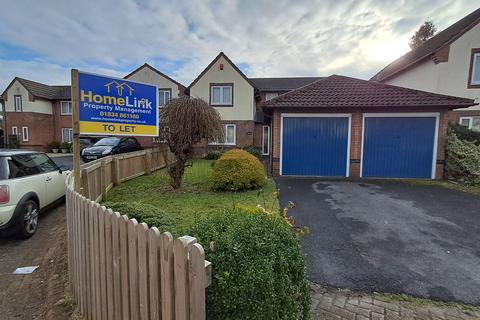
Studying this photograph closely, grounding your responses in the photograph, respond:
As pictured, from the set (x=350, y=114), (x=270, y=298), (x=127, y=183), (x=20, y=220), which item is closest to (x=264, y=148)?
(x=350, y=114)

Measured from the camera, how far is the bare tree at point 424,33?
33188 millimetres

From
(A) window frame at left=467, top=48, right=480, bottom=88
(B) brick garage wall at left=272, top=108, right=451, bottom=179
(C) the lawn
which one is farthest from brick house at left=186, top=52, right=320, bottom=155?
(A) window frame at left=467, top=48, right=480, bottom=88

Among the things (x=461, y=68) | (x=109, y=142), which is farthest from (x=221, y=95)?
(x=461, y=68)

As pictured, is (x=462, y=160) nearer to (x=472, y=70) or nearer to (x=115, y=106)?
(x=472, y=70)

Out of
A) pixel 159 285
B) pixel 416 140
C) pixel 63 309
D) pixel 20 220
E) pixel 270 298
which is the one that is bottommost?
pixel 63 309

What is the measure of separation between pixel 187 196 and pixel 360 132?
25.2 ft

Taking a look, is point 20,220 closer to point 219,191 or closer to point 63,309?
point 63,309

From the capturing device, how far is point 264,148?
2159cm

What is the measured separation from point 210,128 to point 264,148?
13.5 metres

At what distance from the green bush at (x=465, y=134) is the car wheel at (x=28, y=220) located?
1407 cm

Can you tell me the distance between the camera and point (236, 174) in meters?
8.67

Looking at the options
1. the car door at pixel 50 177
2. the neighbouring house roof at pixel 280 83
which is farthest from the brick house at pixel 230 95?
the car door at pixel 50 177

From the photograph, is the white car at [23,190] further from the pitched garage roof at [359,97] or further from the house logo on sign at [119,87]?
the pitched garage roof at [359,97]

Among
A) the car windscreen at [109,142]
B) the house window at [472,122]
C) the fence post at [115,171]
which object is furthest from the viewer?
the car windscreen at [109,142]
